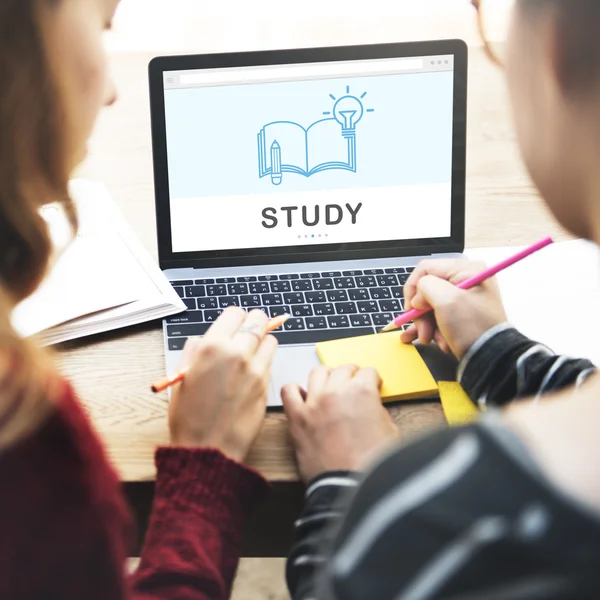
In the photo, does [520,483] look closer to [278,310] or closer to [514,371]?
[514,371]

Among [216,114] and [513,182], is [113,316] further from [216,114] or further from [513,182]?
[513,182]

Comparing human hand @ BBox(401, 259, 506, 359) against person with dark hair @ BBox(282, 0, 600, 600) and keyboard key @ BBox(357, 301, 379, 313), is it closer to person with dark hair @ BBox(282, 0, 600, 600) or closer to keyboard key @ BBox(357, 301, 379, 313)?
keyboard key @ BBox(357, 301, 379, 313)

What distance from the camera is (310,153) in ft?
3.14

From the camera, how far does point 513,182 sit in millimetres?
1148

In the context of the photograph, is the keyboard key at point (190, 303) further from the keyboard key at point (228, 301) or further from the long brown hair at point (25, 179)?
the long brown hair at point (25, 179)

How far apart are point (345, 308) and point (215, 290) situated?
0.15 metres

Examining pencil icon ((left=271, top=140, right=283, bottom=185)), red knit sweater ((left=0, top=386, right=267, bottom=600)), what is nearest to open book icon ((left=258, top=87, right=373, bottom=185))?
pencil icon ((left=271, top=140, right=283, bottom=185))

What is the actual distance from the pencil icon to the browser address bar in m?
0.08

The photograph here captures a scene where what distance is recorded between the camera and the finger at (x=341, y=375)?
0.74 meters

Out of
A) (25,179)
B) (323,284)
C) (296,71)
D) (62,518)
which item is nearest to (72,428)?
(62,518)

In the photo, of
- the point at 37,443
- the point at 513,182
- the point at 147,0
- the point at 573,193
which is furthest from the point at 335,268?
the point at 147,0

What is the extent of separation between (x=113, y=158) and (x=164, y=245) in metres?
0.31

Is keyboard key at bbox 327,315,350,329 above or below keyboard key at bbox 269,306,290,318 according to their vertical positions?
below

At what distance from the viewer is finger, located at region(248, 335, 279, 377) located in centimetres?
75
